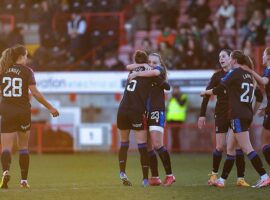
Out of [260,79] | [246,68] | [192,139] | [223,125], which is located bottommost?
[192,139]

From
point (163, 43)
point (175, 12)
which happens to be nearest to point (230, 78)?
point (163, 43)

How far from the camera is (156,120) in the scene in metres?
13.9

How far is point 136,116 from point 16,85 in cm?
189

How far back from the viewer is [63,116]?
2678 cm

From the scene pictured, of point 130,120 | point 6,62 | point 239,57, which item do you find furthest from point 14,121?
point 239,57

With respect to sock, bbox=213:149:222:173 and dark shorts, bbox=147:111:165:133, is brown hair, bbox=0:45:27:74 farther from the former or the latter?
sock, bbox=213:149:222:173

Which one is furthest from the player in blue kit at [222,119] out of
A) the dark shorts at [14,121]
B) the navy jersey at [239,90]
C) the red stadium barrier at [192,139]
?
the red stadium barrier at [192,139]

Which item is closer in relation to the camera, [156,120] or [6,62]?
→ [6,62]

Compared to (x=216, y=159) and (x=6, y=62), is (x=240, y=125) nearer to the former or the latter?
(x=216, y=159)

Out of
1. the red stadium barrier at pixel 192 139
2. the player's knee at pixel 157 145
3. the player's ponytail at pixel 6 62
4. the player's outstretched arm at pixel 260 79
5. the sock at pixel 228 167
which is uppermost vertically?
the player's ponytail at pixel 6 62

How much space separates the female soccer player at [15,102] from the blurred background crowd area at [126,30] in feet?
39.7

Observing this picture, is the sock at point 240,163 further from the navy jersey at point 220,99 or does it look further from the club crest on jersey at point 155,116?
the club crest on jersey at point 155,116

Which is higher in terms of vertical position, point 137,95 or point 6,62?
point 6,62

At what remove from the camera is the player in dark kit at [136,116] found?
13.9m
